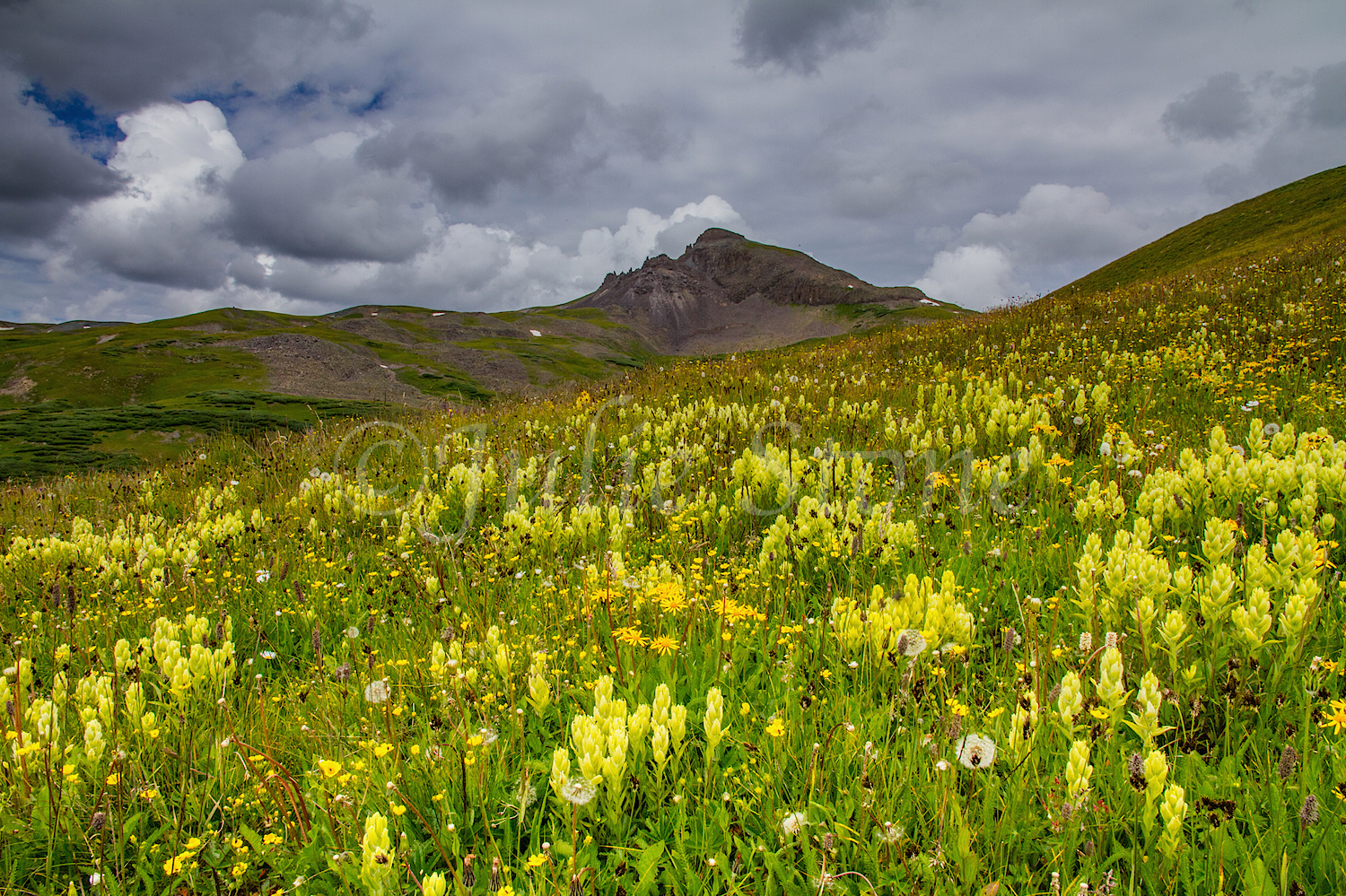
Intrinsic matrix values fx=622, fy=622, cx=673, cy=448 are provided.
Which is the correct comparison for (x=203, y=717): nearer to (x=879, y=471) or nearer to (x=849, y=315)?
(x=879, y=471)

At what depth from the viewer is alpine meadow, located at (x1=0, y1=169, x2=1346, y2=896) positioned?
6.83 feet

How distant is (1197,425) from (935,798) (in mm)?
7207

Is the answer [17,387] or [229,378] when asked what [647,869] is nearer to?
[229,378]

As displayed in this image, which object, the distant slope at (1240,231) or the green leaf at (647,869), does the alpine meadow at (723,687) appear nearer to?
Result: the green leaf at (647,869)

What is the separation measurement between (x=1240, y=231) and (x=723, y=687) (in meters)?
53.5

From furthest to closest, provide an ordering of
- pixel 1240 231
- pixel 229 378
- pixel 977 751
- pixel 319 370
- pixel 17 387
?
pixel 319 370 < pixel 17 387 < pixel 229 378 < pixel 1240 231 < pixel 977 751

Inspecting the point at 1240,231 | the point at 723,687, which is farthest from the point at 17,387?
the point at 1240,231

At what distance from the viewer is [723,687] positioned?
305 centimetres

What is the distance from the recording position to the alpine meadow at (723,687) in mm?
2082

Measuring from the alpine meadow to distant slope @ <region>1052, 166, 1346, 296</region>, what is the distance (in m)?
32.8

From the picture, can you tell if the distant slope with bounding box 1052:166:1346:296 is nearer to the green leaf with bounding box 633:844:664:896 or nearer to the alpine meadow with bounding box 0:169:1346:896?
the alpine meadow with bounding box 0:169:1346:896

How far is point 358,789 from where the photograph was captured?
2.52 metres

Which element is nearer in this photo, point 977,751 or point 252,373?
point 977,751

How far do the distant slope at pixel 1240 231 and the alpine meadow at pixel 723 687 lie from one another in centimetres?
3277
